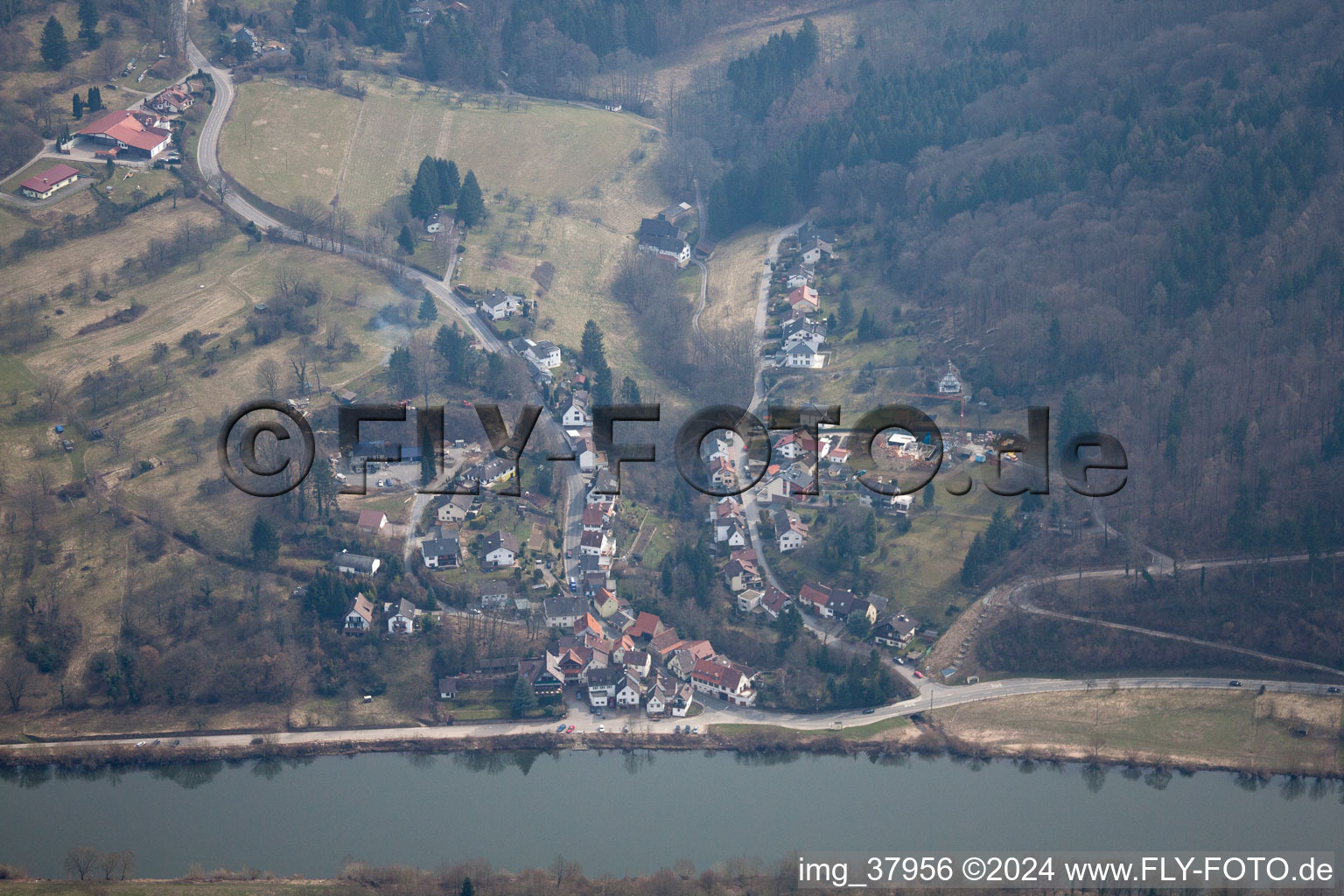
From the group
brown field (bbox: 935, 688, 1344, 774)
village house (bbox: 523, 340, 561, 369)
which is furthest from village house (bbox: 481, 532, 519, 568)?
brown field (bbox: 935, 688, 1344, 774)

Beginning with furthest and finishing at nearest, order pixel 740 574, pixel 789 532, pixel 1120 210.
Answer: pixel 1120 210, pixel 789 532, pixel 740 574

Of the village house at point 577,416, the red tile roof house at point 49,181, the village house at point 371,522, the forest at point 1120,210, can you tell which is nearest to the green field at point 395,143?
the forest at point 1120,210

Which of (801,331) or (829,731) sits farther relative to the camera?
(801,331)

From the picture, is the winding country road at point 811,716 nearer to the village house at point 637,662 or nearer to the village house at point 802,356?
the village house at point 637,662

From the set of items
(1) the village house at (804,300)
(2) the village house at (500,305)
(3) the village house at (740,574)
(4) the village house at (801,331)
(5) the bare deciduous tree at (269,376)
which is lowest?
(3) the village house at (740,574)

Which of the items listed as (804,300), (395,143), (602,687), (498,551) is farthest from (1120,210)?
(395,143)

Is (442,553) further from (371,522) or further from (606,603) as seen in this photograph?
(606,603)

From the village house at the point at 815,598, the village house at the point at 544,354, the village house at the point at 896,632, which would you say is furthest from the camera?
the village house at the point at 544,354

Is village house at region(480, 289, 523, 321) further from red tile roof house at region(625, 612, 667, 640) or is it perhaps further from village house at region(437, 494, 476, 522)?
red tile roof house at region(625, 612, 667, 640)

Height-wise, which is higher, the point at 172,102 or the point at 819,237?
the point at 172,102
